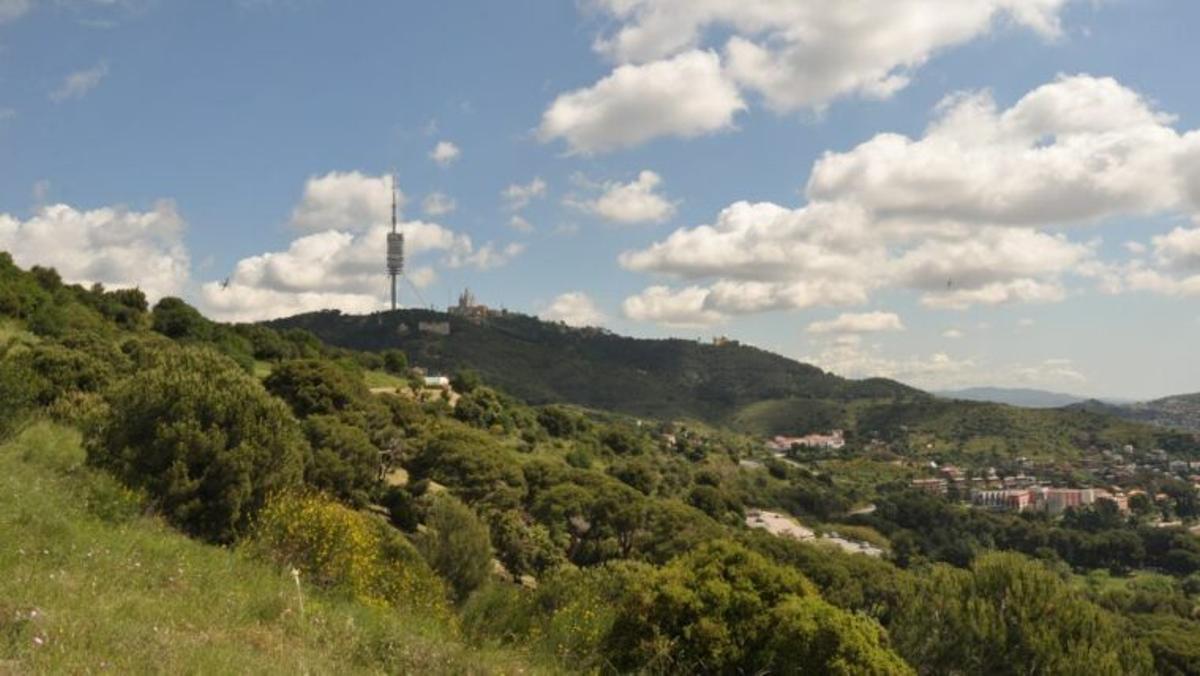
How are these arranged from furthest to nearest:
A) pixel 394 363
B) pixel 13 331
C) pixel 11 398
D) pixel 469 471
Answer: pixel 394 363 < pixel 469 471 < pixel 13 331 < pixel 11 398

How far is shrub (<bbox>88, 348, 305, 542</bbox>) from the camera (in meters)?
14.8

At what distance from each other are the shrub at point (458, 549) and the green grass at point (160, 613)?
1180 cm

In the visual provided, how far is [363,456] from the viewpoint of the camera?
115ft

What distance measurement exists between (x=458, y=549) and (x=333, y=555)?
13738 mm

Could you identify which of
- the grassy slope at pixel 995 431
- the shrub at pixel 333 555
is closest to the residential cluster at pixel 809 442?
the grassy slope at pixel 995 431

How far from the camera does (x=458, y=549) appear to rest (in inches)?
963

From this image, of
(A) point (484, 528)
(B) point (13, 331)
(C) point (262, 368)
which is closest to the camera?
(A) point (484, 528)

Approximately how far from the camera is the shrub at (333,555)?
1062cm

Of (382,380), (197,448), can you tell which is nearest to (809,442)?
(382,380)

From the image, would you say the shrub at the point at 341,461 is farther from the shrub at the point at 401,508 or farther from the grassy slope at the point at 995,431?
the grassy slope at the point at 995,431

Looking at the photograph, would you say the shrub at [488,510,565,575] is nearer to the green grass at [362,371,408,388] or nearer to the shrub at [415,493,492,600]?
the shrub at [415,493,492,600]

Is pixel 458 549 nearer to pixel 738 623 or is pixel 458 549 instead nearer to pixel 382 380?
pixel 738 623

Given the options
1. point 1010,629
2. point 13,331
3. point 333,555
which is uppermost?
point 13,331

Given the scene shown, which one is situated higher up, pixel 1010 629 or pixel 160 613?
pixel 160 613
